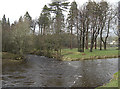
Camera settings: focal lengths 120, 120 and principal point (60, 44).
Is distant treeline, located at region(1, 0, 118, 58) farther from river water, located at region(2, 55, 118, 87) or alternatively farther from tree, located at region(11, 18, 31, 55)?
river water, located at region(2, 55, 118, 87)

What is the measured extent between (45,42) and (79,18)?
37.0ft

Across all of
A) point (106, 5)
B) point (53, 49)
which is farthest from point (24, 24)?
point (106, 5)

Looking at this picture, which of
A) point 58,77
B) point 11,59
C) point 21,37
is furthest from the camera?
point 21,37

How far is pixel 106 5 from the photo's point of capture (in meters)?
31.9

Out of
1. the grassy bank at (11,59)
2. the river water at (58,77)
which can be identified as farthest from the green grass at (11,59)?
the river water at (58,77)

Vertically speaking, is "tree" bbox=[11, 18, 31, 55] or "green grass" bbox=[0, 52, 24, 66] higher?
"tree" bbox=[11, 18, 31, 55]

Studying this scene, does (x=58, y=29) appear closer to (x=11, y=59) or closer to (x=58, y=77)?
(x=11, y=59)

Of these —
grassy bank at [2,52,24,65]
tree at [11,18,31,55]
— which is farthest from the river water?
tree at [11,18,31,55]

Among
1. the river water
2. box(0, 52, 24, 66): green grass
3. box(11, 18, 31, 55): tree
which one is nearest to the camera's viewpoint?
the river water

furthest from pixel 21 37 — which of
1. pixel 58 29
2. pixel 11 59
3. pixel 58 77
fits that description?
pixel 58 77

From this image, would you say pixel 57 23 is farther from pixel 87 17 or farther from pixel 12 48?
pixel 12 48

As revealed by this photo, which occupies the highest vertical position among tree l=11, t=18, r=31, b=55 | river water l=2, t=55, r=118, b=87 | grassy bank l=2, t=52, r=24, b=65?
tree l=11, t=18, r=31, b=55

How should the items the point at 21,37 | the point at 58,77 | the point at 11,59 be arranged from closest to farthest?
1. the point at 58,77
2. the point at 11,59
3. the point at 21,37

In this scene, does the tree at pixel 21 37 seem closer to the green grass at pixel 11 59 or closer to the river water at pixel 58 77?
the green grass at pixel 11 59
